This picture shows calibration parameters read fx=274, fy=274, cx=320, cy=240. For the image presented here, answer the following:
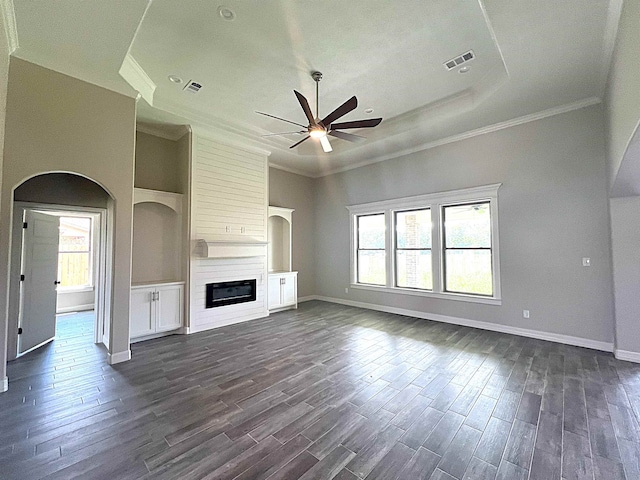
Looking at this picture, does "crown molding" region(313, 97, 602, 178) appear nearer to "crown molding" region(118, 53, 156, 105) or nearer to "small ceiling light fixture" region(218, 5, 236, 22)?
"small ceiling light fixture" region(218, 5, 236, 22)

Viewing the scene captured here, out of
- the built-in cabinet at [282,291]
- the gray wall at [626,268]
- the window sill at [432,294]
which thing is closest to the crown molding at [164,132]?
the built-in cabinet at [282,291]

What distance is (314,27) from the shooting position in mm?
3008

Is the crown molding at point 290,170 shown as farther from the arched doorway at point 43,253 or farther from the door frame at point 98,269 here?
the door frame at point 98,269

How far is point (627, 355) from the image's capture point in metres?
3.65

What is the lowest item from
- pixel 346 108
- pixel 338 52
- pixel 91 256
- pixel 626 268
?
pixel 626 268

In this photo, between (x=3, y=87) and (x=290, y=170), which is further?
(x=290, y=170)

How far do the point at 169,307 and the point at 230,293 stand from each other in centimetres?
114

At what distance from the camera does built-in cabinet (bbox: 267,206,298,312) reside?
6465 millimetres

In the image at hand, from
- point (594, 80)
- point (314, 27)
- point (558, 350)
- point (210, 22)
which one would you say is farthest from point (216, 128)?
point (558, 350)

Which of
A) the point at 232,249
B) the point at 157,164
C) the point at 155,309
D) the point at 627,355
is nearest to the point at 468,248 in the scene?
the point at 627,355

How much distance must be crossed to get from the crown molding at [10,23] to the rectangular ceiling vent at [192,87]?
1.75 meters

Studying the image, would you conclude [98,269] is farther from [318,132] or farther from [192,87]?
[318,132]

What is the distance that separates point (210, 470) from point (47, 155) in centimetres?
376

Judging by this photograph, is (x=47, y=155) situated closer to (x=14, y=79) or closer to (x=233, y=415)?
(x=14, y=79)
